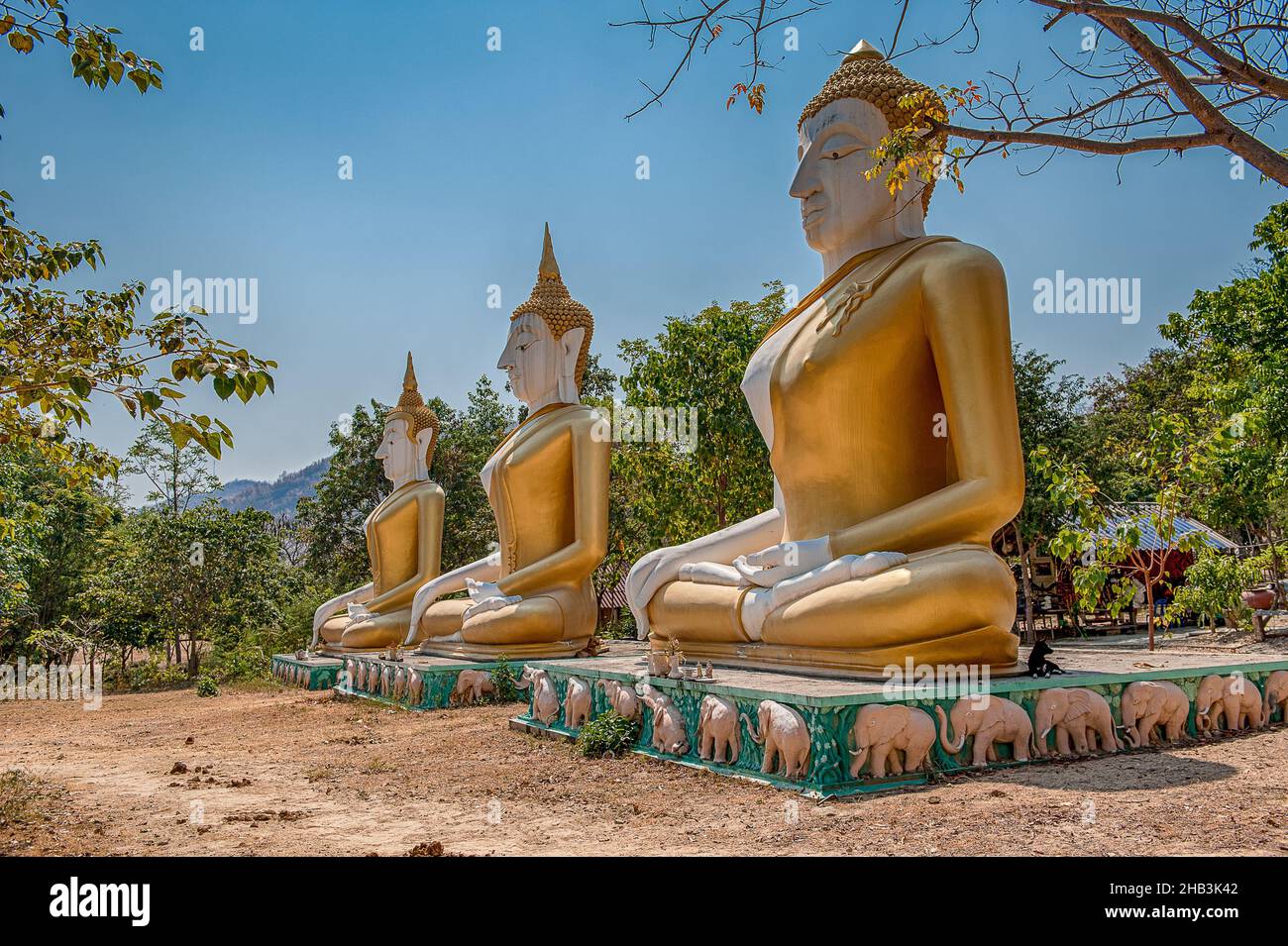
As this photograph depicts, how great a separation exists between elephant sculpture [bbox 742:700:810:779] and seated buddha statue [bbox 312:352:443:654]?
9613 mm

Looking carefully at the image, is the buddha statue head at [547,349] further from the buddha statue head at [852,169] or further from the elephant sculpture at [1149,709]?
the elephant sculpture at [1149,709]

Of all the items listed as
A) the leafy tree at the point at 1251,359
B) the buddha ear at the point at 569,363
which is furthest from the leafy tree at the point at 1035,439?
the buddha ear at the point at 569,363

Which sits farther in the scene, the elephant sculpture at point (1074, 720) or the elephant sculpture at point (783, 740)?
the elephant sculpture at point (1074, 720)

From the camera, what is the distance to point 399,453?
15711mm

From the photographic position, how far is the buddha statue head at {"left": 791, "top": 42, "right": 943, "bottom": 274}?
7.38 meters

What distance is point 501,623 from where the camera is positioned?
10.8 meters

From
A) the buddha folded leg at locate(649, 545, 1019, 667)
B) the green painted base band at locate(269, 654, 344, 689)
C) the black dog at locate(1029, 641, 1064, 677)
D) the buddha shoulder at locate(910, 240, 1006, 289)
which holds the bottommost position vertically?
the green painted base band at locate(269, 654, 344, 689)

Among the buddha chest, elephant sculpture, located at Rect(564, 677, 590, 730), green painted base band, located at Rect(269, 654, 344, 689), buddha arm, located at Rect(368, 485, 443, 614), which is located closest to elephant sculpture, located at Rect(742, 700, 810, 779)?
the buddha chest

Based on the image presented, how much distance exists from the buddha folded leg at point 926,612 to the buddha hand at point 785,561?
35 centimetres

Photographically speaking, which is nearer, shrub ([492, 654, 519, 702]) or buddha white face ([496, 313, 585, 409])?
shrub ([492, 654, 519, 702])

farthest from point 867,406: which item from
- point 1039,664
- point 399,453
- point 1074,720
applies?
point 399,453

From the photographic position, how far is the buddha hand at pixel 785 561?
6746 mm

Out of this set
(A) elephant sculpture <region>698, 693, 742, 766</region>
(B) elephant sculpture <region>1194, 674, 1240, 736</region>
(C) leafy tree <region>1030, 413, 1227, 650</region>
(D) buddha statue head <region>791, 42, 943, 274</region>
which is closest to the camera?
(A) elephant sculpture <region>698, 693, 742, 766</region>

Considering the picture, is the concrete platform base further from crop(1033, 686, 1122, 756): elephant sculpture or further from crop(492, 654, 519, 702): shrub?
crop(492, 654, 519, 702): shrub
